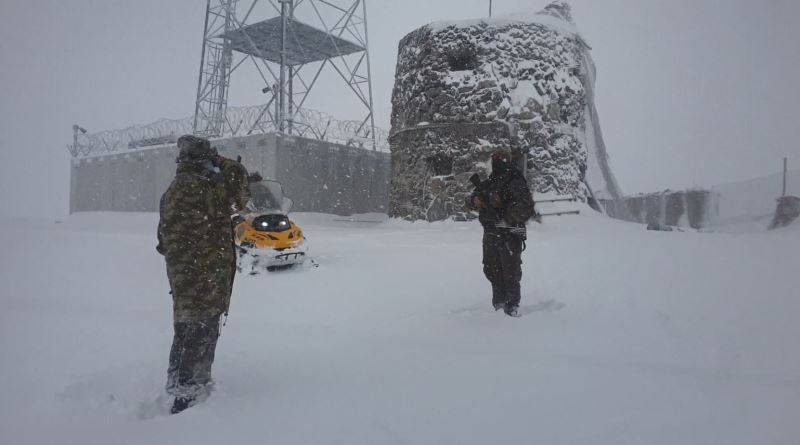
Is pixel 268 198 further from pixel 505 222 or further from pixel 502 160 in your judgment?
pixel 505 222

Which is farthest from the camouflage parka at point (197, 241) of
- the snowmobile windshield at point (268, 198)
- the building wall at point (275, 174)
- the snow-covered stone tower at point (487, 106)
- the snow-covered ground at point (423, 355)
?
the building wall at point (275, 174)

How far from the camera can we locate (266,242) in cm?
812

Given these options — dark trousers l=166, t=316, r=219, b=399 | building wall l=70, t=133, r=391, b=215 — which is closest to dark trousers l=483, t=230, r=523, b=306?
dark trousers l=166, t=316, r=219, b=399

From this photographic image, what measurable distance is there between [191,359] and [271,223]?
537cm

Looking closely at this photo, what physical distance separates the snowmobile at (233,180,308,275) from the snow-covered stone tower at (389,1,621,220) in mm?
5636

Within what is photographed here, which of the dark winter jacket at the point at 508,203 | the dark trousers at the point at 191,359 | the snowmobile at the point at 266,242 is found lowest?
the dark trousers at the point at 191,359

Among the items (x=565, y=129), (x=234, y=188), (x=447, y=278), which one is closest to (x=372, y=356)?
(x=234, y=188)

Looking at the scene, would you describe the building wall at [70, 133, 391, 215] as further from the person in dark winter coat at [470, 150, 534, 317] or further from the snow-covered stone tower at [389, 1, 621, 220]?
the person in dark winter coat at [470, 150, 534, 317]

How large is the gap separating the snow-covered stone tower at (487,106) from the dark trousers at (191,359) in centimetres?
1023

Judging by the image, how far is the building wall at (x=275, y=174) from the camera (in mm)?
14391

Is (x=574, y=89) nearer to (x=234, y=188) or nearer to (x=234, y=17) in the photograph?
(x=234, y=17)

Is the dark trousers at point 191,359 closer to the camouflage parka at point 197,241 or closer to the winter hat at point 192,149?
the camouflage parka at point 197,241

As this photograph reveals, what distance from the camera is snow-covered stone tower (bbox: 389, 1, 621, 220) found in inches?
509

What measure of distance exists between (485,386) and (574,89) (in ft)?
39.1
